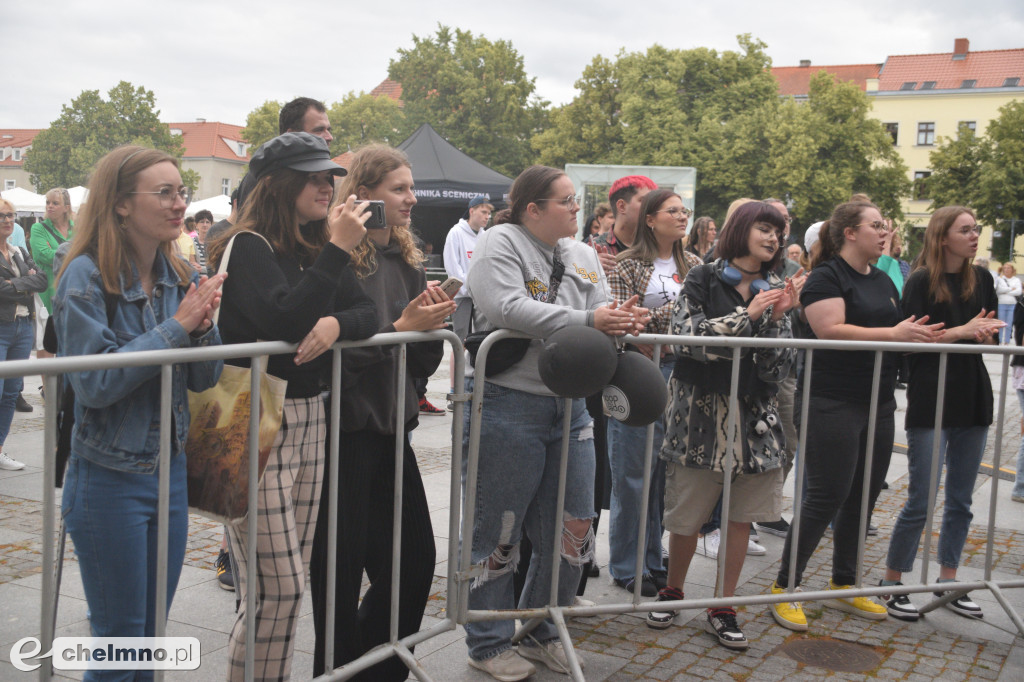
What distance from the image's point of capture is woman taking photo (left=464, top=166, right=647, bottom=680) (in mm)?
3408

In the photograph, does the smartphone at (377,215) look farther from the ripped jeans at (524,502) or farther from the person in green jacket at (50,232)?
the person in green jacket at (50,232)

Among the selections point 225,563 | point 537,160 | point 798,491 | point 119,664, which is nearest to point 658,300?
point 798,491

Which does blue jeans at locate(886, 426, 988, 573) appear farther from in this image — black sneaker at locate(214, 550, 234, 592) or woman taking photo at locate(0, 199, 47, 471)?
woman taking photo at locate(0, 199, 47, 471)

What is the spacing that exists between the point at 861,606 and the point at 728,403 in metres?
1.38

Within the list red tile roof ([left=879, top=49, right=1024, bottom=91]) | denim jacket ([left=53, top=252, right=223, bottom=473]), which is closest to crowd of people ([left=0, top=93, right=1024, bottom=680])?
denim jacket ([left=53, top=252, right=223, bottom=473])

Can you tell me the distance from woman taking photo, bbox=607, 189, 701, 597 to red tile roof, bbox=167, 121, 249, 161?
89.0m

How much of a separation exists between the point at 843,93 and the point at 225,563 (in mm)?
50864

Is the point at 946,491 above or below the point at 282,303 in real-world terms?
below

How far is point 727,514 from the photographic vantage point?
12.9 ft

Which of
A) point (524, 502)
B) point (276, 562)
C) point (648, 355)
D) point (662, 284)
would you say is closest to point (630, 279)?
point (662, 284)

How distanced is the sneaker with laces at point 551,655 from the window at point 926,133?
251ft

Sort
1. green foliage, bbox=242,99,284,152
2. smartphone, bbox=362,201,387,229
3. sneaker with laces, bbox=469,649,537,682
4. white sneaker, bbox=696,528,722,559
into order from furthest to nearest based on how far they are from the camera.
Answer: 1. green foliage, bbox=242,99,284,152
2. white sneaker, bbox=696,528,722,559
3. sneaker with laces, bbox=469,649,537,682
4. smartphone, bbox=362,201,387,229

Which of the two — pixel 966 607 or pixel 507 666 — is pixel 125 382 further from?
pixel 966 607

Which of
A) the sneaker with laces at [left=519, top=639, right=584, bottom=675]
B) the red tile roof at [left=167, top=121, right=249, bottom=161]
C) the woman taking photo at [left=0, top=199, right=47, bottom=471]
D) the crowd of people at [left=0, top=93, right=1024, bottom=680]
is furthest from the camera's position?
the red tile roof at [left=167, top=121, right=249, bottom=161]
